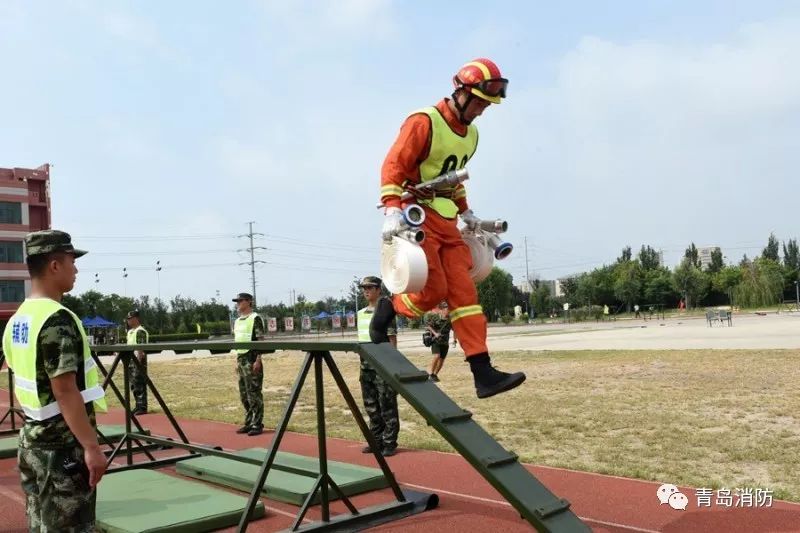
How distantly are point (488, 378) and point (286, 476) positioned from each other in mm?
2813

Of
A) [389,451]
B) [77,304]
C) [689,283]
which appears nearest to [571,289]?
[689,283]

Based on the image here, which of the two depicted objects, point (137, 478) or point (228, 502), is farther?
point (137, 478)

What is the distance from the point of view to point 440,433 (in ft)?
11.3

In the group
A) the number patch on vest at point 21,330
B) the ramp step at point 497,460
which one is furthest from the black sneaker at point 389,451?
the number patch on vest at point 21,330

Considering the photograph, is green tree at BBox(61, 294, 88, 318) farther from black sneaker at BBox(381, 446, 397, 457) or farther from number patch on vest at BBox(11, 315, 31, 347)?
number patch on vest at BBox(11, 315, 31, 347)

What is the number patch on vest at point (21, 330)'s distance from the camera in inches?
118

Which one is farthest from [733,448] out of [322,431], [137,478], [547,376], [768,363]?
[768,363]

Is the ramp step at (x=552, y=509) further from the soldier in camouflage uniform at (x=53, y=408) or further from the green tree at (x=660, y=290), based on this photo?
the green tree at (x=660, y=290)

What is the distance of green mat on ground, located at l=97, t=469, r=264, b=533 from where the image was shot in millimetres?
4488

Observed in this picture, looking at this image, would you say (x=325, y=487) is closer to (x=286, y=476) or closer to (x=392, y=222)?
(x=286, y=476)

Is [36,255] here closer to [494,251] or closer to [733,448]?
[494,251]

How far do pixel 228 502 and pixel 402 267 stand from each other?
2.62 metres

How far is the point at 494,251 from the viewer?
4.39 metres

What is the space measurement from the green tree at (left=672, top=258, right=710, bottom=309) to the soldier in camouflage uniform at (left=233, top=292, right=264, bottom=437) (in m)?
73.9
